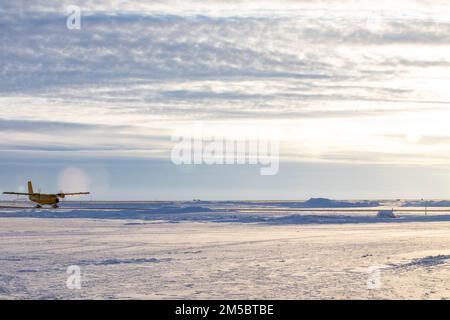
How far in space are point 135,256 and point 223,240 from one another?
921 centimetres

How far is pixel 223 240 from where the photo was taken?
32.9 meters

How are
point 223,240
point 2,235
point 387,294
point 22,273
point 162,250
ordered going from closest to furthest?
point 387,294 → point 22,273 → point 162,250 → point 223,240 → point 2,235

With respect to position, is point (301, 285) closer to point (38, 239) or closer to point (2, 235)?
point (38, 239)

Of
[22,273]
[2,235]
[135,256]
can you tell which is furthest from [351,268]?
[2,235]

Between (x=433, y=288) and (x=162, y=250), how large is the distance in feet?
46.7

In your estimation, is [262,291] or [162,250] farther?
[162,250]
